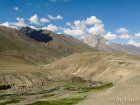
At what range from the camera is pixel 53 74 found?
14875 cm

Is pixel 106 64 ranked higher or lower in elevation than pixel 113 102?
higher

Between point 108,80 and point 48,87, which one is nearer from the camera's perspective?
point 48,87

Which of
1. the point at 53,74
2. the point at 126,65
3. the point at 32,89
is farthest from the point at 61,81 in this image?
the point at 126,65

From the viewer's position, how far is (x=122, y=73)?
153m

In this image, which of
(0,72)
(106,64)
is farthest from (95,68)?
(0,72)

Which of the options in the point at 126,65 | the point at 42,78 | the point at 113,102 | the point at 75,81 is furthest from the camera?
the point at 126,65

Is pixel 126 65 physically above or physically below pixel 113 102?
above

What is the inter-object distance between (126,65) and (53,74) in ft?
131

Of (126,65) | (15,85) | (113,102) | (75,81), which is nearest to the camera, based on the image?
(113,102)

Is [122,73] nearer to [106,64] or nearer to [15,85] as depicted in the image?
[106,64]

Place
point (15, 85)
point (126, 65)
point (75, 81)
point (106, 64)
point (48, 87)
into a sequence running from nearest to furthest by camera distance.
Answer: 1. point (15, 85)
2. point (48, 87)
3. point (75, 81)
4. point (126, 65)
5. point (106, 64)

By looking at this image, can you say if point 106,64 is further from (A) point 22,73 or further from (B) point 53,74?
(A) point 22,73

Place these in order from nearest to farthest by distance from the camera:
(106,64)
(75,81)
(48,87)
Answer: (48,87) < (75,81) < (106,64)

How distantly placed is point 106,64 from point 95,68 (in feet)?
24.8
